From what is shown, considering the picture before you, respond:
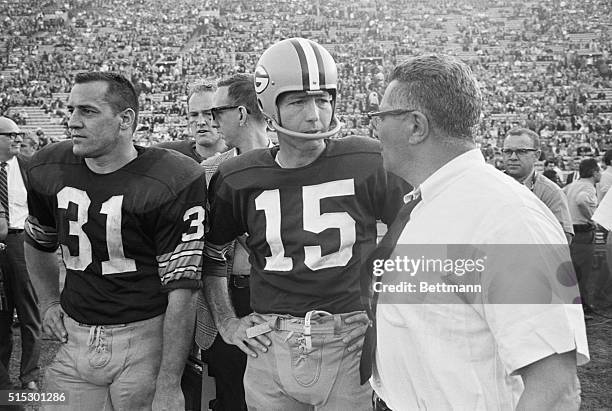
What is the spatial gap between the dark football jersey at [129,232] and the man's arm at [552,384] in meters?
1.05

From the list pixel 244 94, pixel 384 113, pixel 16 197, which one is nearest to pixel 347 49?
pixel 16 197

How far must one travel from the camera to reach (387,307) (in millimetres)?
1225

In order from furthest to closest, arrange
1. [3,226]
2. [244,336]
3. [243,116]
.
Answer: [3,226] < [243,116] < [244,336]

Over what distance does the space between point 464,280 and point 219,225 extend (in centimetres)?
96

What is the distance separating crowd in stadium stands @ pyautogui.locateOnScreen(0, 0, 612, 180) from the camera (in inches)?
723

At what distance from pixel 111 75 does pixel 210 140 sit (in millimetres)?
1169

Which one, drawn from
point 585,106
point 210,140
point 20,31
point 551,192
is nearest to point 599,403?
point 551,192

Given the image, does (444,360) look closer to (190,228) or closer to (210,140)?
(190,228)

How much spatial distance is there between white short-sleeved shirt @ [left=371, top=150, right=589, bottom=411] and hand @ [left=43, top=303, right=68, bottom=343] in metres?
1.07

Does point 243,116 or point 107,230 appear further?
point 243,116

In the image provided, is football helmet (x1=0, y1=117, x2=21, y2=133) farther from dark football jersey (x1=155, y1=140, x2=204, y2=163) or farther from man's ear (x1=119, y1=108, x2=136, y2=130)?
man's ear (x1=119, y1=108, x2=136, y2=130)

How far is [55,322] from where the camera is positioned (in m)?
1.97

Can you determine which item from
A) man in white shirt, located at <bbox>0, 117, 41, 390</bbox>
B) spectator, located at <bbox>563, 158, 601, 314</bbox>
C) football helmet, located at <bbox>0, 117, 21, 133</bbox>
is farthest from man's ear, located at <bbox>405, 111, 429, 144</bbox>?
spectator, located at <bbox>563, 158, 601, 314</bbox>

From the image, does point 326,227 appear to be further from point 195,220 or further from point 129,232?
point 129,232
